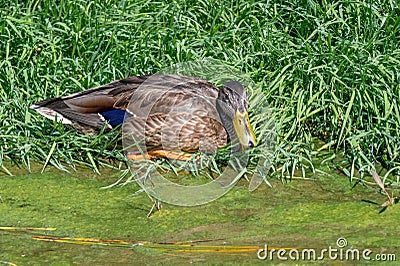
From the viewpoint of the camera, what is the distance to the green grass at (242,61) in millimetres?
5453

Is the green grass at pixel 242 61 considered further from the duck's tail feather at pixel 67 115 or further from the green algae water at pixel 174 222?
the green algae water at pixel 174 222

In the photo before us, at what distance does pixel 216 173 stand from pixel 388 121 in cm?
117

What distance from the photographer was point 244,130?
212 inches

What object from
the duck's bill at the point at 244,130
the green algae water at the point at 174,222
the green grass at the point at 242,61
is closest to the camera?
the green algae water at the point at 174,222

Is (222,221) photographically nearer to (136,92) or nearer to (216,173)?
(216,173)

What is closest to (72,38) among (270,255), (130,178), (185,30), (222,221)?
(185,30)

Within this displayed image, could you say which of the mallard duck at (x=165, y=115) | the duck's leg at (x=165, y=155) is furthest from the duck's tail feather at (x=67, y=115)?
the duck's leg at (x=165, y=155)

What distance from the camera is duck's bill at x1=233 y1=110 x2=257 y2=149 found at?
535 centimetres

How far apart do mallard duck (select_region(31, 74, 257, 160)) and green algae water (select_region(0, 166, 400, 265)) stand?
362 millimetres

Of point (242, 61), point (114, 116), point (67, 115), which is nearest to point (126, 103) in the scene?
point (114, 116)

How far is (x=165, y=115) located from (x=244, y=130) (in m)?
0.53

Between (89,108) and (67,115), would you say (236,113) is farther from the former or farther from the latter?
(67,115)

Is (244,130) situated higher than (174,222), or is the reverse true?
(244,130)

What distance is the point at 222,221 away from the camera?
15.3 ft
